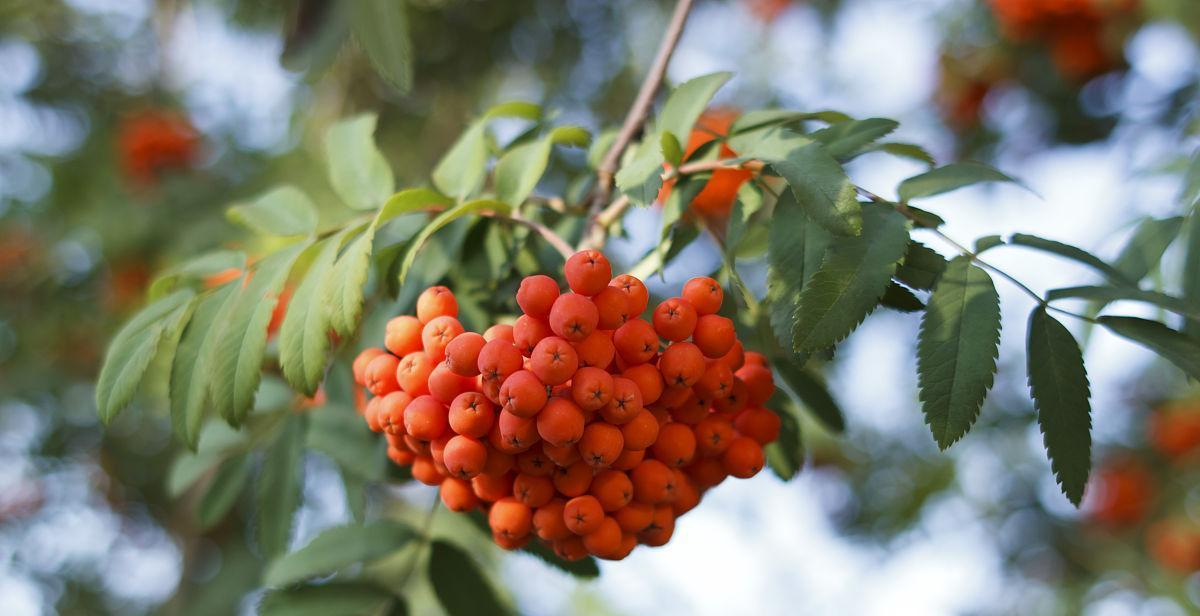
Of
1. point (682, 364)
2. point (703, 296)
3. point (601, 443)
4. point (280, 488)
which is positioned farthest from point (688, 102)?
point (280, 488)

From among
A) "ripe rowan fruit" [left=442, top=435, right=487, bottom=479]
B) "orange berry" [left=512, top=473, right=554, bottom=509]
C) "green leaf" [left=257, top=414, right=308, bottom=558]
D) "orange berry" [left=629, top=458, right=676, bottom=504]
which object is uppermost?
"orange berry" [left=629, top=458, right=676, bottom=504]

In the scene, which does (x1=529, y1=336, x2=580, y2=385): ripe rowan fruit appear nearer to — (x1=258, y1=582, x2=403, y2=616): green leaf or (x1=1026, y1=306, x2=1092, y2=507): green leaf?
(x1=1026, y1=306, x2=1092, y2=507): green leaf

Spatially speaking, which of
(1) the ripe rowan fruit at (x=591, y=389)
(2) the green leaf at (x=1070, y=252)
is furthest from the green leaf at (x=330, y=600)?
(2) the green leaf at (x=1070, y=252)

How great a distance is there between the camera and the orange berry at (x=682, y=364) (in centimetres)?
110

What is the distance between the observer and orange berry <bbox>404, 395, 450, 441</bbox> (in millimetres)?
1126

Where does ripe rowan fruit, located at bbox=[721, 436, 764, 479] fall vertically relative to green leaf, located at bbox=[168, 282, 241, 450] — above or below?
above

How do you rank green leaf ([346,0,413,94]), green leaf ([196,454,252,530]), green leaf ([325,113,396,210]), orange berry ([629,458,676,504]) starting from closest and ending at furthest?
green leaf ([346,0,413,94]) < orange berry ([629,458,676,504]) < green leaf ([325,113,396,210]) < green leaf ([196,454,252,530])

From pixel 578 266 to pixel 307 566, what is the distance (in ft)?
2.55

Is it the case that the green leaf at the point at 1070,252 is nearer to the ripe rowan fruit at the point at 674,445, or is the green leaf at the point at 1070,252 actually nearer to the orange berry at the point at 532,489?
the ripe rowan fruit at the point at 674,445

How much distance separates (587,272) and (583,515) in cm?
30

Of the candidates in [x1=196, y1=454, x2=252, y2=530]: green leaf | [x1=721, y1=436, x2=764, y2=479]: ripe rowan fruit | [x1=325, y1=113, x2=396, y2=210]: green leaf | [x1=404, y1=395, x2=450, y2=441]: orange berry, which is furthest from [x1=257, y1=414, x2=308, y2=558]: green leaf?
[x1=721, y1=436, x2=764, y2=479]: ripe rowan fruit

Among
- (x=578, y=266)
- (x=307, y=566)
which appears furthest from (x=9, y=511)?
(x=578, y=266)

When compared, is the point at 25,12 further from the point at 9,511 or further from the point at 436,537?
the point at 436,537

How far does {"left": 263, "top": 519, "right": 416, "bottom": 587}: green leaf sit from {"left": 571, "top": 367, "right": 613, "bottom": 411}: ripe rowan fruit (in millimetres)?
664
